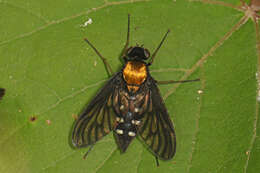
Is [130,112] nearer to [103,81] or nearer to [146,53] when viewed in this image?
[103,81]

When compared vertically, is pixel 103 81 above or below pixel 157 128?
above

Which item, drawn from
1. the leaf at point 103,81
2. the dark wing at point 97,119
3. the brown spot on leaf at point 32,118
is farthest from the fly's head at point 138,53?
the brown spot on leaf at point 32,118

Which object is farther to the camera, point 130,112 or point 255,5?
point 130,112

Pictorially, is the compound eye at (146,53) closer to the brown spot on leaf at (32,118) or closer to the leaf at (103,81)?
the leaf at (103,81)

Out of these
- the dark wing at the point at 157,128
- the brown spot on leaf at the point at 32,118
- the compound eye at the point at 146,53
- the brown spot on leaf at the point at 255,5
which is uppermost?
the brown spot on leaf at the point at 255,5

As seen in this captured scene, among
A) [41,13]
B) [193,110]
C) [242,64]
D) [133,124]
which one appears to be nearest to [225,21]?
[242,64]

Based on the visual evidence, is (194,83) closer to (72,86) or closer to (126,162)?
(126,162)


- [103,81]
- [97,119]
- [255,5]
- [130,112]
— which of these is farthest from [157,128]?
[255,5]
